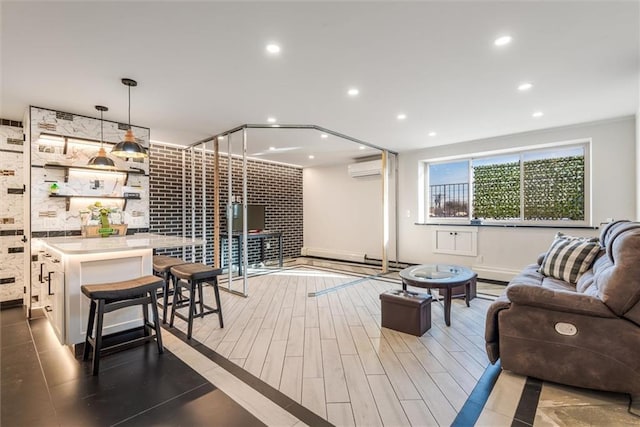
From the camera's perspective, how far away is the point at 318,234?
785 cm

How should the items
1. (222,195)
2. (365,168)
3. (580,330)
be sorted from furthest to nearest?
(365,168) < (222,195) < (580,330)

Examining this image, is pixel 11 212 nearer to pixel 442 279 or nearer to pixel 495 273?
pixel 442 279

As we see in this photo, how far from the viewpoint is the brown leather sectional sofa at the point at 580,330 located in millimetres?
1861

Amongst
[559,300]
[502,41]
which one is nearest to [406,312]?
[559,300]

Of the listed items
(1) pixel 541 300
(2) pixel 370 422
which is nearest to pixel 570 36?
(1) pixel 541 300

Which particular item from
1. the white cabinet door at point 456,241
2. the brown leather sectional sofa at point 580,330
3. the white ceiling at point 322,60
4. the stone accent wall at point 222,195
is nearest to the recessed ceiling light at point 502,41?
the white ceiling at point 322,60

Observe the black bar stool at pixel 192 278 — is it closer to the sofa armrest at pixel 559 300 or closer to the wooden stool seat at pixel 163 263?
the wooden stool seat at pixel 163 263

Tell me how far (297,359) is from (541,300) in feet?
6.17

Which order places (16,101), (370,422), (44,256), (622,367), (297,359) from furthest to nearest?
(16,101) → (44,256) → (297,359) → (622,367) → (370,422)

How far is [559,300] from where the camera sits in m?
2.02

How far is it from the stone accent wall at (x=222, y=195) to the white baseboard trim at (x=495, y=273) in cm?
439

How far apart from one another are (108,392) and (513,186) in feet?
19.6

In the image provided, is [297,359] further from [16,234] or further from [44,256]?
[16,234]

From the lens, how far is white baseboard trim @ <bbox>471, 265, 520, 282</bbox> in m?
4.89
